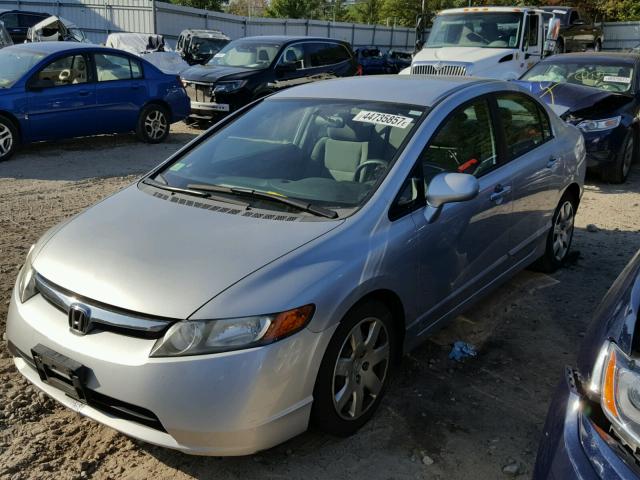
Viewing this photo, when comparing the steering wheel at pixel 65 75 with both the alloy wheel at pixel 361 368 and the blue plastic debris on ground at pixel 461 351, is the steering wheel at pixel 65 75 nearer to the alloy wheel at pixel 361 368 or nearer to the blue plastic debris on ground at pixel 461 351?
the blue plastic debris on ground at pixel 461 351

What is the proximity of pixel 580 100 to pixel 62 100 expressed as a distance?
23.9ft

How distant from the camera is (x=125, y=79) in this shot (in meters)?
10.0

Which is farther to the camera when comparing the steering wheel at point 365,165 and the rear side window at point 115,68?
the rear side window at point 115,68

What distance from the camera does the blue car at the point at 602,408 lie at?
5.42 ft

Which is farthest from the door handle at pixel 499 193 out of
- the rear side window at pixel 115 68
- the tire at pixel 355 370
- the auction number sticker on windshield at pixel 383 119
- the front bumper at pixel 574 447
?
the rear side window at pixel 115 68

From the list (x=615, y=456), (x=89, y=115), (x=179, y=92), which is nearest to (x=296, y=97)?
(x=615, y=456)

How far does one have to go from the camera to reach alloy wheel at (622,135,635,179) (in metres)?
8.16

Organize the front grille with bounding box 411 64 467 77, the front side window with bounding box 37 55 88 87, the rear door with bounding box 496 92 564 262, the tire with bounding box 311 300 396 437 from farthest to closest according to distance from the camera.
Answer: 1. the front grille with bounding box 411 64 467 77
2. the front side window with bounding box 37 55 88 87
3. the rear door with bounding box 496 92 564 262
4. the tire with bounding box 311 300 396 437

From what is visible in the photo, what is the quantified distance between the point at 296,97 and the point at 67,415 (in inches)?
92.4

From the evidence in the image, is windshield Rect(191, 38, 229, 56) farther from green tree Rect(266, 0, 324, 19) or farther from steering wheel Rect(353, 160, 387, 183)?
green tree Rect(266, 0, 324, 19)

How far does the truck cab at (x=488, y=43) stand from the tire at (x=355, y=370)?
31.7 ft

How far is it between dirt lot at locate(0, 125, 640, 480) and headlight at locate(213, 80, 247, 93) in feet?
21.1

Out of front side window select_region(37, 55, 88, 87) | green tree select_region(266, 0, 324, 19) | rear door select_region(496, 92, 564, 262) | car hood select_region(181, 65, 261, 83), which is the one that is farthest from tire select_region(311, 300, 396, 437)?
green tree select_region(266, 0, 324, 19)

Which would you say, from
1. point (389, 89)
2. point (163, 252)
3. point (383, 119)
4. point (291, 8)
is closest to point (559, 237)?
point (389, 89)
